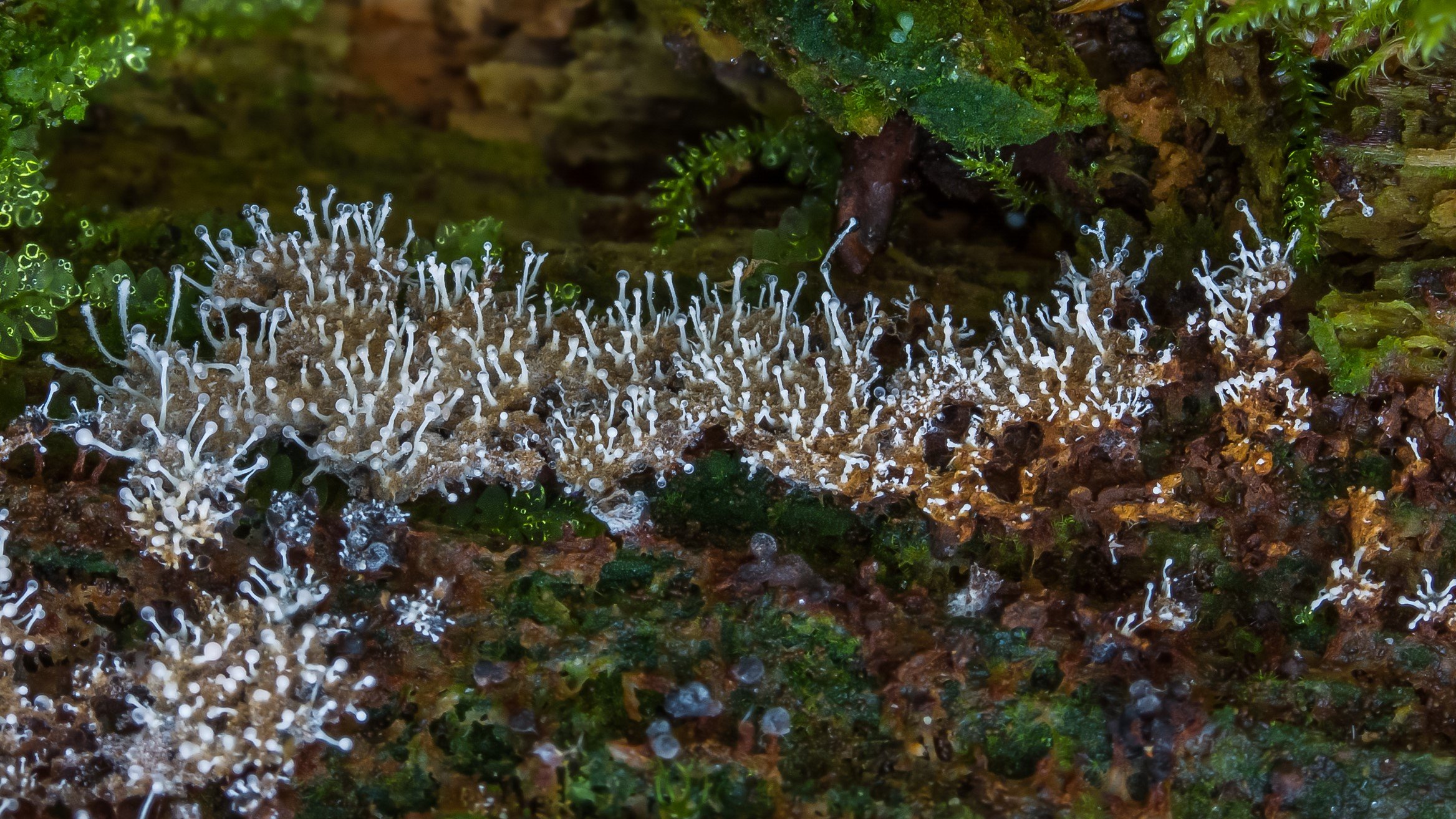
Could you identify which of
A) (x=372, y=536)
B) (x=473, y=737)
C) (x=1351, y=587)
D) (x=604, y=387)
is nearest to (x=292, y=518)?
(x=372, y=536)

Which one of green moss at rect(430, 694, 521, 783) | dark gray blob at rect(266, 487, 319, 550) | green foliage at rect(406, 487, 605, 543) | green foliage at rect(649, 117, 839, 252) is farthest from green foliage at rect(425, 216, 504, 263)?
green moss at rect(430, 694, 521, 783)

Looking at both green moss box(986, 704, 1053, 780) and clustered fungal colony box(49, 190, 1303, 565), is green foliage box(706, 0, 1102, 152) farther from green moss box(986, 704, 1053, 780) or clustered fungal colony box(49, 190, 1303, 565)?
green moss box(986, 704, 1053, 780)

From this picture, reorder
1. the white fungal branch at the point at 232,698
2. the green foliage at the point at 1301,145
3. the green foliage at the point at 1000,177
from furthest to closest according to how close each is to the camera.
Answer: the green foliage at the point at 1000,177
the green foliage at the point at 1301,145
the white fungal branch at the point at 232,698

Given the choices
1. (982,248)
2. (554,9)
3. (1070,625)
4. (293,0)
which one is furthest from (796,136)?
(293,0)

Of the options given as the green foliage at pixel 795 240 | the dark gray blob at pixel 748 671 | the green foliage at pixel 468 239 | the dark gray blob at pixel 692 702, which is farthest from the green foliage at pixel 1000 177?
the dark gray blob at pixel 692 702

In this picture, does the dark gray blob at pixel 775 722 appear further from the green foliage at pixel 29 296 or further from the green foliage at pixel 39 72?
the green foliage at pixel 39 72

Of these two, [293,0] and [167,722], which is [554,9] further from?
[167,722]
